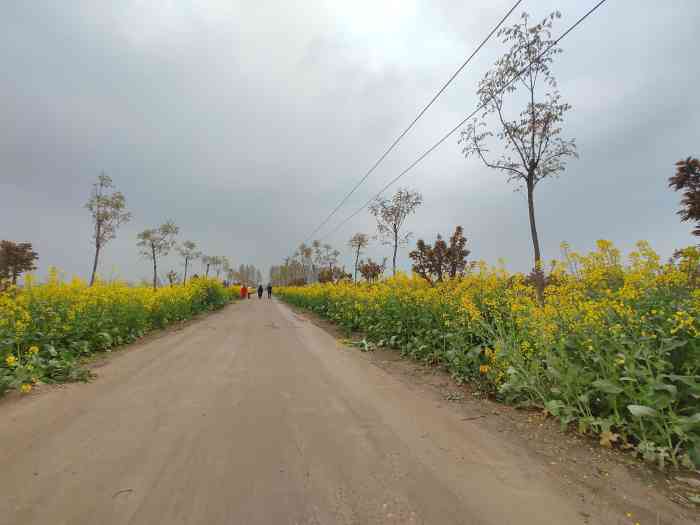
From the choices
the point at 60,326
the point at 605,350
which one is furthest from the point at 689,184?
the point at 60,326

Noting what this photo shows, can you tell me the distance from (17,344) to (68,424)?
256 centimetres

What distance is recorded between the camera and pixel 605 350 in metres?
2.96

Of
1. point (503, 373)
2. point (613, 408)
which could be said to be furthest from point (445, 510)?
point (503, 373)

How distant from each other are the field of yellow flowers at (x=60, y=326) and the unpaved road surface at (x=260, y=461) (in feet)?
1.89

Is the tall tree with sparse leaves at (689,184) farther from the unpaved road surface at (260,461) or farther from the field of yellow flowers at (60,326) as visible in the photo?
the field of yellow flowers at (60,326)

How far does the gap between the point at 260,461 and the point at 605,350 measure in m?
3.09

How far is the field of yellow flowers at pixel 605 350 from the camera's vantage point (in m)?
2.45

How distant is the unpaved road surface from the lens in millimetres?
1886

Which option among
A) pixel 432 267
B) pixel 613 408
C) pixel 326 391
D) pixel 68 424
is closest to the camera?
pixel 613 408

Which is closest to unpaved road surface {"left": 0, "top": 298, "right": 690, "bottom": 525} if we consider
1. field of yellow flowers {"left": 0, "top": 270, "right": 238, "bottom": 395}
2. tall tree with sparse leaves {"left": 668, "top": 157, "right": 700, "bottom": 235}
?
field of yellow flowers {"left": 0, "top": 270, "right": 238, "bottom": 395}

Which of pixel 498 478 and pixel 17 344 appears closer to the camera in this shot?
pixel 498 478

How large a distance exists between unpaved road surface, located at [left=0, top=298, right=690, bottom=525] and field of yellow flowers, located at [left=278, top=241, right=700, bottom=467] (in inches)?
31.0

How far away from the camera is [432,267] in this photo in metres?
12.0

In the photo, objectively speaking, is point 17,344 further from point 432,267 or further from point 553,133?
point 553,133
